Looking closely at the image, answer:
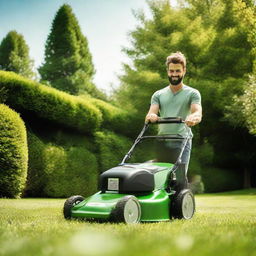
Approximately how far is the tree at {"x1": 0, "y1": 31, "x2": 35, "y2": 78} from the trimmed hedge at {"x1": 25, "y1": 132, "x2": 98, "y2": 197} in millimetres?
22574

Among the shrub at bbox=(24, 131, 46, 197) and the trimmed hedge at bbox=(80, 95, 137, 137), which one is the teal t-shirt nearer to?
the shrub at bbox=(24, 131, 46, 197)

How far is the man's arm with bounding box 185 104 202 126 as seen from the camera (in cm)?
467

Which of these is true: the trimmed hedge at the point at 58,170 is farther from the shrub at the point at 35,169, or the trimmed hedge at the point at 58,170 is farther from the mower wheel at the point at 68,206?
the mower wheel at the point at 68,206

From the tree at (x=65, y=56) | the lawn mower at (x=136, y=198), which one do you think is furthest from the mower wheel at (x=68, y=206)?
the tree at (x=65, y=56)

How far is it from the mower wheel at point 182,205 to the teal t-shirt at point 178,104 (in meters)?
0.73

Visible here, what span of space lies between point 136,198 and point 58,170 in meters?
7.36

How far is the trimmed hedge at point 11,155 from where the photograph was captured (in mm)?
9062

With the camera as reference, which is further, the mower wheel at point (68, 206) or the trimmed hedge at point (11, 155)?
the trimmed hedge at point (11, 155)

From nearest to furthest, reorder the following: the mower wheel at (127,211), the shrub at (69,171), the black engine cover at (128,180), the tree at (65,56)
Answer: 1. the mower wheel at (127,211)
2. the black engine cover at (128,180)
3. the shrub at (69,171)
4. the tree at (65,56)

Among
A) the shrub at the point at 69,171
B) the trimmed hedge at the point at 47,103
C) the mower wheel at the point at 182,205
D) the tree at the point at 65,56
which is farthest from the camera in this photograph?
the tree at the point at 65,56

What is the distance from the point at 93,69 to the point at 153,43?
65.4 ft

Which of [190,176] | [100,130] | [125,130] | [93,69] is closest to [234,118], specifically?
[190,176]

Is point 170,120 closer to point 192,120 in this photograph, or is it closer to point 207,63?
point 192,120

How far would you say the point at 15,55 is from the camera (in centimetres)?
3369
